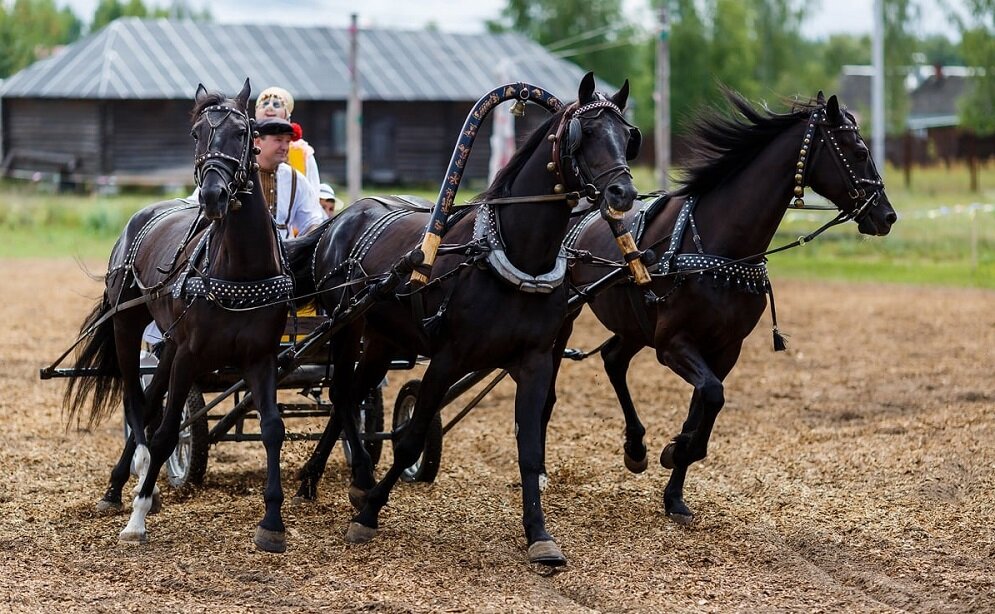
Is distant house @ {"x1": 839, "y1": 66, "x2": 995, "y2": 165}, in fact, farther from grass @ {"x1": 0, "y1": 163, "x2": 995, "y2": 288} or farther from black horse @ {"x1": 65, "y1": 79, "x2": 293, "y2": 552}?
black horse @ {"x1": 65, "y1": 79, "x2": 293, "y2": 552}

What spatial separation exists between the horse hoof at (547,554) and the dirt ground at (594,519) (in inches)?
2.6

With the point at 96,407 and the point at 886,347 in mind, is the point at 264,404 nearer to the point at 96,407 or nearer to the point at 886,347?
the point at 96,407

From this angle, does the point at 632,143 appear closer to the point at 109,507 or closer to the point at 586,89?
the point at 586,89

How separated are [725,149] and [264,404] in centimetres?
285

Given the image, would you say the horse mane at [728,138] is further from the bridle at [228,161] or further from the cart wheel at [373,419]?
the bridle at [228,161]

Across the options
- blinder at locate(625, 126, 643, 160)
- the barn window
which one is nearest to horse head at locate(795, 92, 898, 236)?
blinder at locate(625, 126, 643, 160)

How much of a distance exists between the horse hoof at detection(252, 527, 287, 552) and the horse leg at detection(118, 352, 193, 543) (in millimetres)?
678

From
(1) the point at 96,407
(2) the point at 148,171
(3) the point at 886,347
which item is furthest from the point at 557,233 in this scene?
(2) the point at 148,171

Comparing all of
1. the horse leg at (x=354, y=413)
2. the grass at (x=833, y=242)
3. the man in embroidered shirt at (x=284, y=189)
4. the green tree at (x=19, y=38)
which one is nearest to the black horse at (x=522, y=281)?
the horse leg at (x=354, y=413)

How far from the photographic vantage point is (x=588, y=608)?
Answer: 529 centimetres

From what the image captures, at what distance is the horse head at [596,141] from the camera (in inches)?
219

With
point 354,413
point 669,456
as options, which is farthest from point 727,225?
point 354,413

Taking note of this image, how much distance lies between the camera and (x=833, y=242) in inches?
880

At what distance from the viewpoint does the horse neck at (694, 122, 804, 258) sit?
6.84 m
